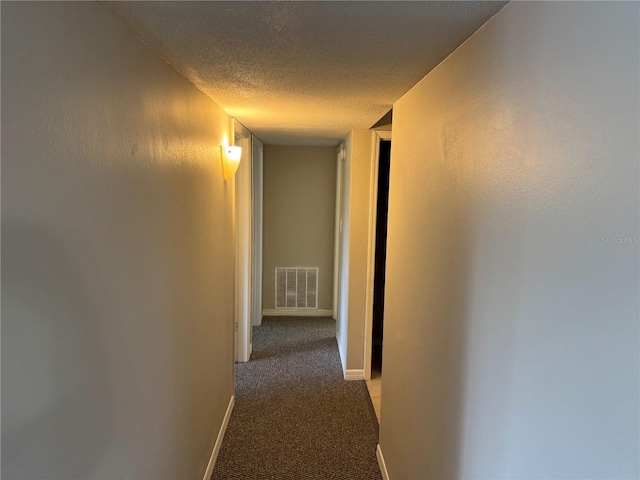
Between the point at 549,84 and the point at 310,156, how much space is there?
161 inches

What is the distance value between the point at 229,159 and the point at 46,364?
5.93 ft

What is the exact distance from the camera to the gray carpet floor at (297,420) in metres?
2.40

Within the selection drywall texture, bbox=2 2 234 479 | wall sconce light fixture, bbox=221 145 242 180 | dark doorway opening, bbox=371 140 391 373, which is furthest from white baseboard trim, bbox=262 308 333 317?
drywall texture, bbox=2 2 234 479

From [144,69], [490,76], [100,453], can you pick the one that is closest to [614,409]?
[490,76]

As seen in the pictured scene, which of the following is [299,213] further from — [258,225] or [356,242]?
[356,242]

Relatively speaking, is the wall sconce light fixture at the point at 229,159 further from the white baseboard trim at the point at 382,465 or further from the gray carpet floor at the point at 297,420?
the white baseboard trim at the point at 382,465

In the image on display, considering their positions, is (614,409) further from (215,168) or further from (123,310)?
(215,168)

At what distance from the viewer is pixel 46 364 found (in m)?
0.82

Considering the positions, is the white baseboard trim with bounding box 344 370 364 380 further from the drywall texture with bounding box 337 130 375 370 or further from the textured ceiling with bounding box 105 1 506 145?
the textured ceiling with bounding box 105 1 506 145

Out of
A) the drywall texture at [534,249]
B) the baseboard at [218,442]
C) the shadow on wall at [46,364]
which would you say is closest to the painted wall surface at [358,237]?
the baseboard at [218,442]

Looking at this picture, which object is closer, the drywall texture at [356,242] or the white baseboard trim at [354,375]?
the drywall texture at [356,242]

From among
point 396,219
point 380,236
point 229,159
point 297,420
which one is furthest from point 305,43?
point 380,236

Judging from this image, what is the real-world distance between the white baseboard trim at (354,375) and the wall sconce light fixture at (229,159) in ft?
6.37

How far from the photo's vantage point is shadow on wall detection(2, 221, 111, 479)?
2.36 ft
